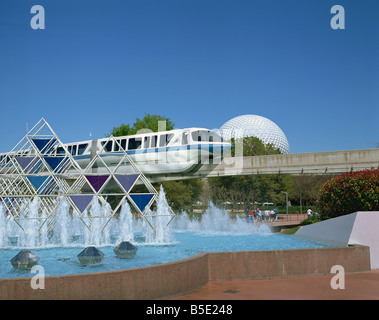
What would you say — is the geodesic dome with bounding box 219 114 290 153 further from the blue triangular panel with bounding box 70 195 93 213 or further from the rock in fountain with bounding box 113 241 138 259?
the rock in fountain with bounding box 113 241 138 259

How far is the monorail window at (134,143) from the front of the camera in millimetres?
36172

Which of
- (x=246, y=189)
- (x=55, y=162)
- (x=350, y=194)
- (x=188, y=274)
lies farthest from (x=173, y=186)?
(x=188, y=274)

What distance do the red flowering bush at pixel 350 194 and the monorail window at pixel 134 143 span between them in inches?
803

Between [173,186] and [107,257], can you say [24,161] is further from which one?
[173,186]

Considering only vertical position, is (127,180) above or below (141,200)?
above

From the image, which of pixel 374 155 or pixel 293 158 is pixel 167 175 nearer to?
pixel 293 158

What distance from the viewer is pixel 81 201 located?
1850 cm

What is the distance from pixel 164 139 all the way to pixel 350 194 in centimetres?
1964

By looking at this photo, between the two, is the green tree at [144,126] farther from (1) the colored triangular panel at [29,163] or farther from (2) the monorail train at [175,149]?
(1) the colored triangular panel at [29,163]

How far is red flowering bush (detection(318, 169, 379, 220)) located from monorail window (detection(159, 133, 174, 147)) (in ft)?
56.4

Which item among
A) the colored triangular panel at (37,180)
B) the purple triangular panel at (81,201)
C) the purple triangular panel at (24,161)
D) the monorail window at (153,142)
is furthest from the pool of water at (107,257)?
the monorail window at (153,142)

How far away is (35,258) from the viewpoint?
38.5ft
